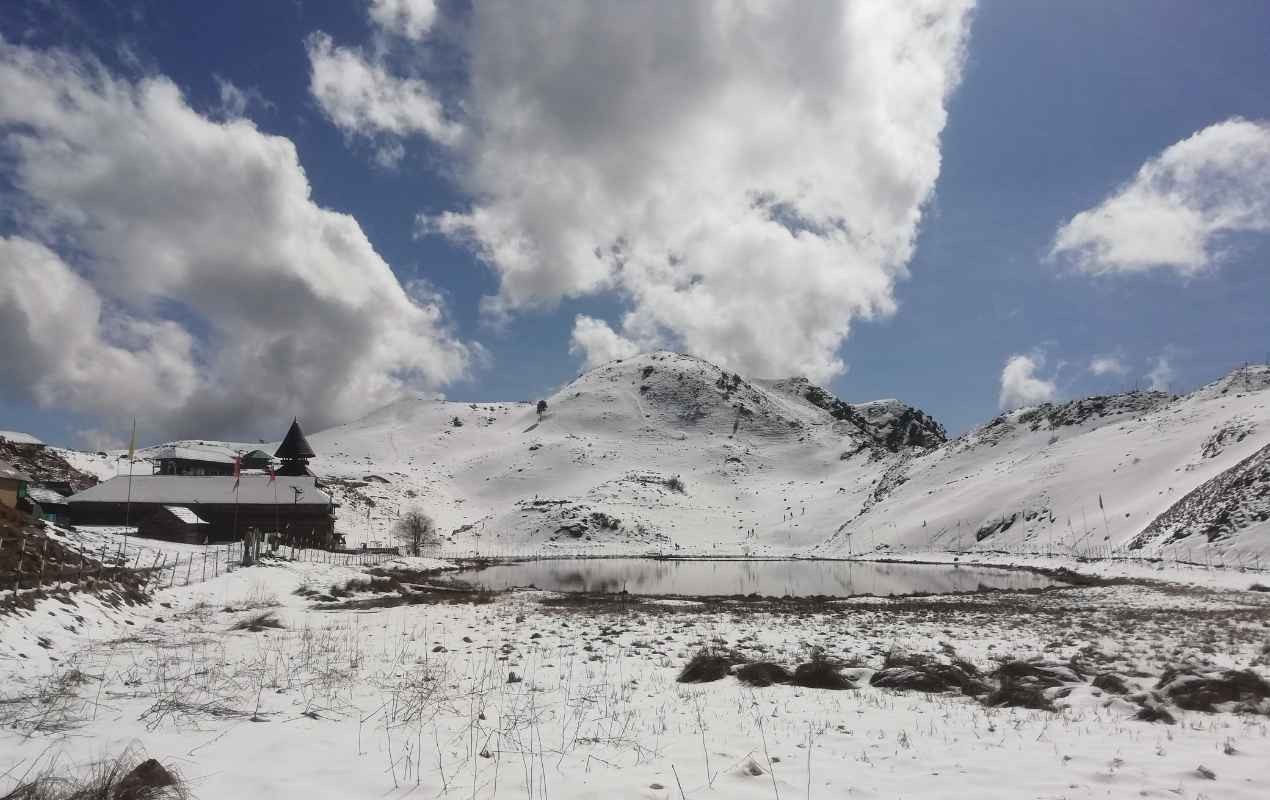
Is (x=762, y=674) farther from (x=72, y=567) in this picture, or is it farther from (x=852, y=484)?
(x=852, y=484)

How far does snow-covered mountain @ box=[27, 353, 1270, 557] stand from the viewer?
62250mm

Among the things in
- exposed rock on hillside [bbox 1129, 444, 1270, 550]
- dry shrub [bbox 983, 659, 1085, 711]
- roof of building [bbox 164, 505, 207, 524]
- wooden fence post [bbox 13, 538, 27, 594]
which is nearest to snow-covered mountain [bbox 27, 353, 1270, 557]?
exposed rock on hillside [bbox 1129, 444, 1270, 550]

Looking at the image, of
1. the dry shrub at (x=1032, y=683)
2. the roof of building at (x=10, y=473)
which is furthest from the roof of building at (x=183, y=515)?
the dry shrub at (x=1032, y=683)

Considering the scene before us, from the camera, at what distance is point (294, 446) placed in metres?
99.9

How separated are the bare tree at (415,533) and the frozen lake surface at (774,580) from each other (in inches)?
877

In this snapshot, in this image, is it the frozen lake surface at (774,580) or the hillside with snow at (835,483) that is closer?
the frozen lake surface at (774,580)

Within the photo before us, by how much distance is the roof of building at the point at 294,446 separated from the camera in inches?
3917

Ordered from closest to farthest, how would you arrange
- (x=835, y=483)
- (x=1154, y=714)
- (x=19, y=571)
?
1. (x=1154, y=714)
2. (x=19, y=571)
3. (x=835, y=483)

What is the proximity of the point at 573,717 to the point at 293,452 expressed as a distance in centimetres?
10256

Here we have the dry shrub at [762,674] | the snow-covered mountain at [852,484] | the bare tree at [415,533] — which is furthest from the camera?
the bare tree at [415,533]

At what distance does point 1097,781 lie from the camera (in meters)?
7.43

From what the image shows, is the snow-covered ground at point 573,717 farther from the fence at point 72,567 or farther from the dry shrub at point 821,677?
the fence at point 72,567

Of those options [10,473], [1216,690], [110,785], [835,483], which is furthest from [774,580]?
[835,483]

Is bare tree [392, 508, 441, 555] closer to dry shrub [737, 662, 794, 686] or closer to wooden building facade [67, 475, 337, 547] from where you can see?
wooden building facade [67, 475, 337, 547]
